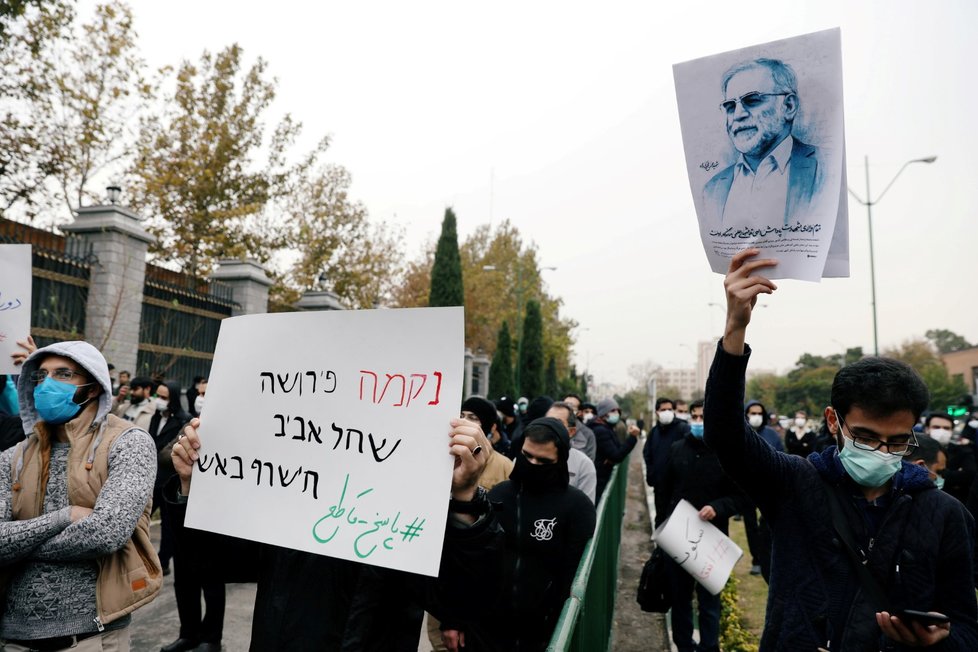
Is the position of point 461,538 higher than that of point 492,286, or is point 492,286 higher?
point 492,286

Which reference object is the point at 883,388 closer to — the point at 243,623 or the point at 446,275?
the point at 243,623

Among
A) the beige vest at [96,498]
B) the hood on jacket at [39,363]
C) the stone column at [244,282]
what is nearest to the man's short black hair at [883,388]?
the beige vest at [96,498]

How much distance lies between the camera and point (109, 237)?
10266 mm

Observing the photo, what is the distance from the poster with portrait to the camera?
172 centimetres

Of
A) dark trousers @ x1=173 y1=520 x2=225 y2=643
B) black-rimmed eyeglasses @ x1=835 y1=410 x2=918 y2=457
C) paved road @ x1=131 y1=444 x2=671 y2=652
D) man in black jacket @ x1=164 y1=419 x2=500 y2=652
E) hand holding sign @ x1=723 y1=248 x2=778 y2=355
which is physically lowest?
paved road @ x1=131 y1=444 x2=671 y2=652

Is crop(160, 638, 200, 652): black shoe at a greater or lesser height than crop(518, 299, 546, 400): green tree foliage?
lesser

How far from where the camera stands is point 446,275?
25.5m

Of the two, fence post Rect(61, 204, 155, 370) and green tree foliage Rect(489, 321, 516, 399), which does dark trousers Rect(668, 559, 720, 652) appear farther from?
green tree foliage Rect(489, 321, 516, 399)

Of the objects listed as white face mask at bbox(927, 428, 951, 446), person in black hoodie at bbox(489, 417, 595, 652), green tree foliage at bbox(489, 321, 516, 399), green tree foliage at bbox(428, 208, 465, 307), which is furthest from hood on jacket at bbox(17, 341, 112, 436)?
green tree foliage at bbox(489, 321, 516, 399)

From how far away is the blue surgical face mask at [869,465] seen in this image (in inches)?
75.1

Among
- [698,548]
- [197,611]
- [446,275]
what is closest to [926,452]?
[698,548]

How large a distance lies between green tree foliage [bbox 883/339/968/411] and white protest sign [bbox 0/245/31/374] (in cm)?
5239

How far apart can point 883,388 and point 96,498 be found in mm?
2733

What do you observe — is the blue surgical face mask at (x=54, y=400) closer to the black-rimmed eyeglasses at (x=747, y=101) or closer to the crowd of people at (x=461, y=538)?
the crowd of people at (x=461, y=538)
